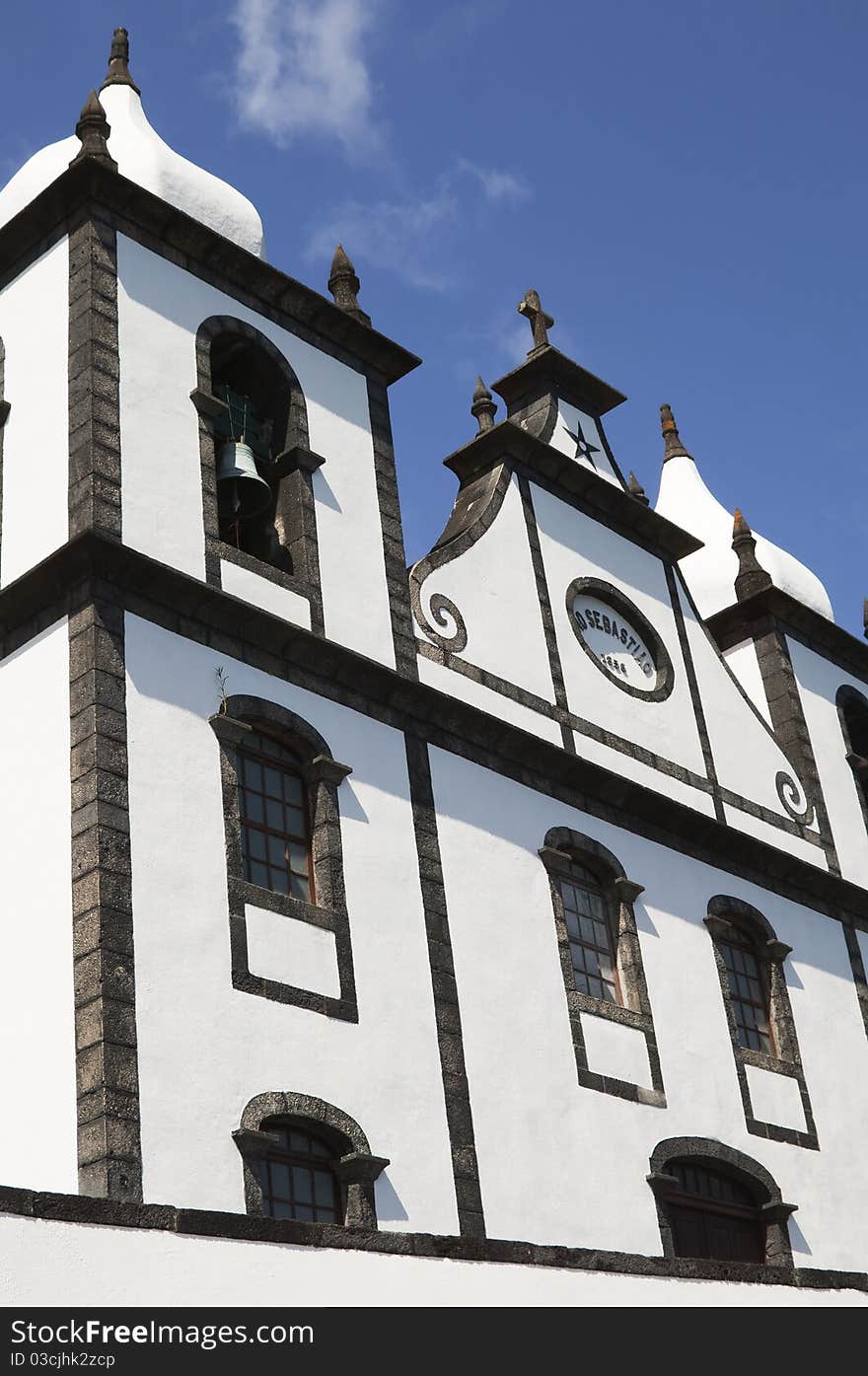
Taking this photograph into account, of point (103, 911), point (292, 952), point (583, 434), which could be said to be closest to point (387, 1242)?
point (103, 911)

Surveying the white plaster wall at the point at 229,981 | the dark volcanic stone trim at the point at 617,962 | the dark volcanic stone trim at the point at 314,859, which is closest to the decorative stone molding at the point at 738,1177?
the dark volcanic stone trim at the point at 617,962

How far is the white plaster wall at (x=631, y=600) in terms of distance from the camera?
21.3m

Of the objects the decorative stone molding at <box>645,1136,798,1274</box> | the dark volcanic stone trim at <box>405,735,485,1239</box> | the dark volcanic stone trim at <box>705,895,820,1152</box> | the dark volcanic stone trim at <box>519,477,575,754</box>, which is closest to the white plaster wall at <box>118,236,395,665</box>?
the dark volcanic stone trim at <box>405,735,485,1239</box>

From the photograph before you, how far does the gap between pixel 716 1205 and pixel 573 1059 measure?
2536mm

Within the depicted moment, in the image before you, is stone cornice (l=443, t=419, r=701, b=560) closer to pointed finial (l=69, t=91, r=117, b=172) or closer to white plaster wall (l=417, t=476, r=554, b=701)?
white plaster wall (l=417, t=476, r=554, b=701)

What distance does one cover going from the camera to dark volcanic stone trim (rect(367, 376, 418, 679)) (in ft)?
61.7

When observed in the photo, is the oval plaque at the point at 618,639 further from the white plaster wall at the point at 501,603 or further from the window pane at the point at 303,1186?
the window pane at the point at 303,1186

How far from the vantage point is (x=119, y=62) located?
20.5 m

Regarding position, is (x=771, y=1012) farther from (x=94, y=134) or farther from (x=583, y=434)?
(x=94, y=134)

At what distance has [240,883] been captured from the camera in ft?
51.5

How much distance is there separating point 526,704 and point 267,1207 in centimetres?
695

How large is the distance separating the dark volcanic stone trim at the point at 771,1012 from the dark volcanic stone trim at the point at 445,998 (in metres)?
4.41

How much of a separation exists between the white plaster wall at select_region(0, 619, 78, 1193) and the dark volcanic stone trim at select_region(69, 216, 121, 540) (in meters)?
1.11
